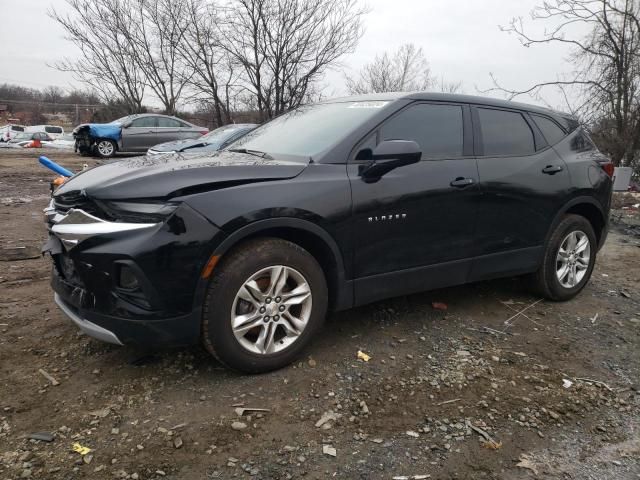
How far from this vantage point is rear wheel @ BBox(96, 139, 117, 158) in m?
15.3

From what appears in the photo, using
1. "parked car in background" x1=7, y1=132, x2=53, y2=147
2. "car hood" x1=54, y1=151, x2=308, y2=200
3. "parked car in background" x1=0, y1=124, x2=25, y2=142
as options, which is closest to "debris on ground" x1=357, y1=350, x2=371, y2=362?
"car hood" x1=54, y1=151, x2=308, y2=200

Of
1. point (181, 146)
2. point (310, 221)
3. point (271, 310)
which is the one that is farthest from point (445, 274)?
point (181, 146)

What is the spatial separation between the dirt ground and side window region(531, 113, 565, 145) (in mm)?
Result: 1555

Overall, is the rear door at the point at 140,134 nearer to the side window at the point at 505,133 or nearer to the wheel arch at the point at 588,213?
the side window at the point at 505,133

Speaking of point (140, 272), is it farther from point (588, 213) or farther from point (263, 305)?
point (588, 213)

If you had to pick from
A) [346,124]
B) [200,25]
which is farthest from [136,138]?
[346,124]

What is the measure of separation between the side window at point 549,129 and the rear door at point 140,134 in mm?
14124

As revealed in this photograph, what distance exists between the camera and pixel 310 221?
2.75 meters

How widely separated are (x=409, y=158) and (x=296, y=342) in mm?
1346

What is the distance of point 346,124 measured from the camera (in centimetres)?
316

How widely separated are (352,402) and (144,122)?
15.4 m

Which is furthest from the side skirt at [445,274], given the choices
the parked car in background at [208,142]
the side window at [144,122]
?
the side window at [144,122]

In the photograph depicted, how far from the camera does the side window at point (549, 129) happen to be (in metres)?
4.05

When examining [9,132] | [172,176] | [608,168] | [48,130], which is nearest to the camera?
[172,176]
